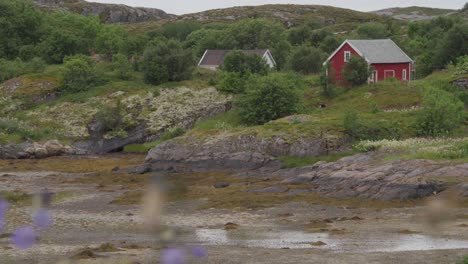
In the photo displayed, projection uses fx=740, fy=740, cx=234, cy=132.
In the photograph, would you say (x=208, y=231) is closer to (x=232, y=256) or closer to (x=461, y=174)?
(x=232, y=256)

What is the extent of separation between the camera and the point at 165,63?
244 ft

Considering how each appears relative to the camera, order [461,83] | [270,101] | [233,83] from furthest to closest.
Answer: [233,83] → [461,83] → [270,101]

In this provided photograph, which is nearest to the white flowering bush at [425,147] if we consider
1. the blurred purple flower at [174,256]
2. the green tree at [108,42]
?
the blurred purple flower at [174,256]

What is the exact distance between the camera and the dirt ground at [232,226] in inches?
834

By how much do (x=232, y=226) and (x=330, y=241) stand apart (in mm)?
5660

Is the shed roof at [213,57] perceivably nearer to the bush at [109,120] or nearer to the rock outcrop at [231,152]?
the bush at [109,120]

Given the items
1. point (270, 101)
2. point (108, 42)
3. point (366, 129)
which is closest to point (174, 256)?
point (366, 129)

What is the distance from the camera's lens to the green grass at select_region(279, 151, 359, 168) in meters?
47.9

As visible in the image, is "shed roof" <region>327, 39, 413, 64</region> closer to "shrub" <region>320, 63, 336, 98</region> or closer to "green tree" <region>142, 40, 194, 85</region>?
"shrub" <region>320, 63, 336, 98</region>

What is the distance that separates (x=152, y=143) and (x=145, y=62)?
12598 mm

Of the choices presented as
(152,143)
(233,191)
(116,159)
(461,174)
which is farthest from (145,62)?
(461,174)

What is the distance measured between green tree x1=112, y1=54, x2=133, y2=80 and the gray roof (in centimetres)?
2314

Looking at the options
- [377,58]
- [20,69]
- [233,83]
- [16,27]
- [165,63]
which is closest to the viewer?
[377,58]

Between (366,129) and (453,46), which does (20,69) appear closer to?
(366,129)
